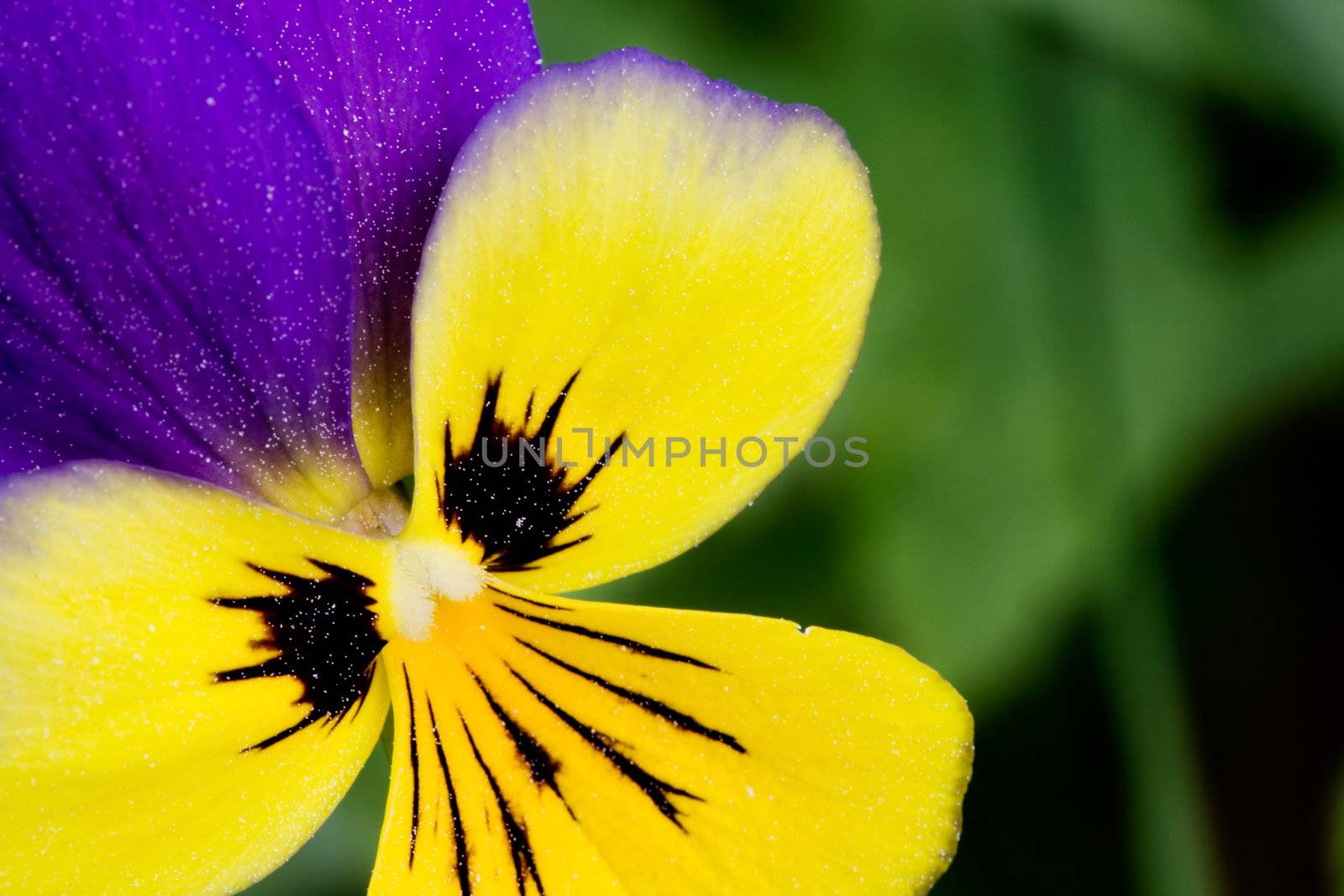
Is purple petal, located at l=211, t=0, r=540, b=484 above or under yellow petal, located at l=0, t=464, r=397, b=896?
above

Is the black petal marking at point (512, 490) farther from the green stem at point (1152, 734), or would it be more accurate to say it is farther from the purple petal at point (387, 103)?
the green stem at point (1152, 734)

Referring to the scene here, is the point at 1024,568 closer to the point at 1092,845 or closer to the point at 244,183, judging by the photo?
the point at 1092,845

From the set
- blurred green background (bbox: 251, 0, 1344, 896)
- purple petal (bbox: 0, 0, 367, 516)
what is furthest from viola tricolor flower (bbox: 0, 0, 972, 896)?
blurred green background (bbox: 251, 0, 1344, 896)

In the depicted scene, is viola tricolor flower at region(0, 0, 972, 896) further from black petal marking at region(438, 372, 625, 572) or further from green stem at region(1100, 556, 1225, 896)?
green stem at region(1100, 556, 1225, 896)

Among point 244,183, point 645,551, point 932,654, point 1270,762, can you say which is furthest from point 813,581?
point 244,183

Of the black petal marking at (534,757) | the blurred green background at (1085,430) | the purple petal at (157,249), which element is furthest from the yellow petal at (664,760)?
the blurred green background at (1085,430)

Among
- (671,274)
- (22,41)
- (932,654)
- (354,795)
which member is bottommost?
(932,654)

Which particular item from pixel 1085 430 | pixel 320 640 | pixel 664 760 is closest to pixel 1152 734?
pixel 1085 430

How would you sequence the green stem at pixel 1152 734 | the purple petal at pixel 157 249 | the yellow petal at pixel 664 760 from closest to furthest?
the purple petal at pixel 157 249 → the yellow petal at pixel 664 760 → the green stem at pixel 1152 734
